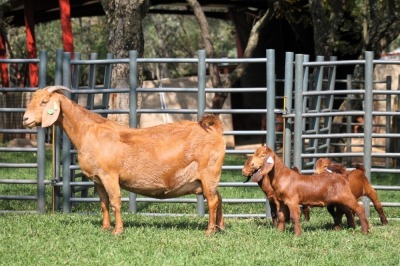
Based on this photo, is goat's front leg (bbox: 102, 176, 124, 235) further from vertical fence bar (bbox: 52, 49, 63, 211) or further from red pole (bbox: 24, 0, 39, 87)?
red pole (bbox: 24, 0, 39, 87)

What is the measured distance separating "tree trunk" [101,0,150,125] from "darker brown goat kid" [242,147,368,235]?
20.2 ft

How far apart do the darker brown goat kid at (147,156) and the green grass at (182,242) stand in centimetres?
43

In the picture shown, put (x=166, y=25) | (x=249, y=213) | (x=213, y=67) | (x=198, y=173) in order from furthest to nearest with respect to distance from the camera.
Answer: (x=166, y=25) < (x=213, y=67) < (x=249, y=213) < (x=198, y=173)

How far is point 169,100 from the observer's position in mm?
30062

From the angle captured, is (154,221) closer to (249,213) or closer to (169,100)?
(249,213)

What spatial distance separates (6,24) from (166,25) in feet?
73.9

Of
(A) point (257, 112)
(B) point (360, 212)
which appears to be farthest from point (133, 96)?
(B) point (360, 212)

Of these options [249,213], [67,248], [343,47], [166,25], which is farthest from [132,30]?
[166,25]

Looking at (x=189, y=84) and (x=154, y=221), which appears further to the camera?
(x=189, y=84)

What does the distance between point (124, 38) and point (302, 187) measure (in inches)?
276

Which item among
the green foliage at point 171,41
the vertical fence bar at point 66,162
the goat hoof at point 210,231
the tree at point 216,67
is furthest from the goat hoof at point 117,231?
the green foliage at point 171,41

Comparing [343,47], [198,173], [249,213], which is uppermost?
[343,47]

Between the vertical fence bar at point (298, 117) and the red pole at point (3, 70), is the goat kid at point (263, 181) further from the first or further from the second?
the red pole at point (3, 70)

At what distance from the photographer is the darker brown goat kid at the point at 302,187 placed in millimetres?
10391
